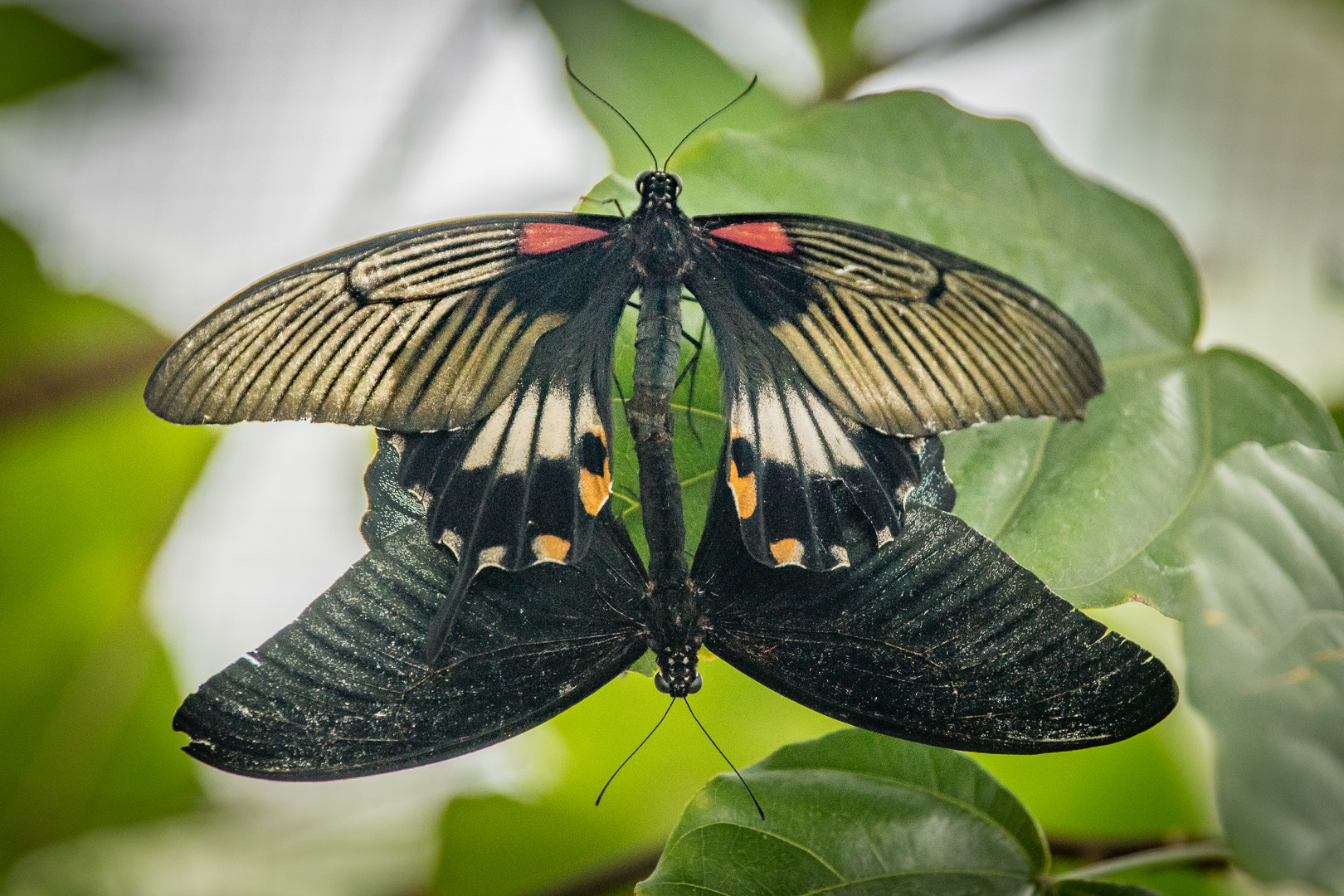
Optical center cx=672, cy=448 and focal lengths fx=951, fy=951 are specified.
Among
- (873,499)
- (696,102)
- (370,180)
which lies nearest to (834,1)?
(696,102)

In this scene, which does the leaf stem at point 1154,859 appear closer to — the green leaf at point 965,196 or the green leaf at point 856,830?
the green leaf at point 856,830

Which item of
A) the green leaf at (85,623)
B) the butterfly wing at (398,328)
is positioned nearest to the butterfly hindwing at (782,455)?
the butterfly wing at (398,328)

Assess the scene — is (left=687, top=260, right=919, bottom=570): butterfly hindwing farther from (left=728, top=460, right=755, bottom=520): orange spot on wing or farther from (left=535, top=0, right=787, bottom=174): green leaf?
(left=535, top=0, right=787, bottom=174): green leaf

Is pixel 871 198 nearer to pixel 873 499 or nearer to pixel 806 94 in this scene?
pixel 873 499

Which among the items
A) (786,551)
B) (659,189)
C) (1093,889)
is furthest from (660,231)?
(1093,889)

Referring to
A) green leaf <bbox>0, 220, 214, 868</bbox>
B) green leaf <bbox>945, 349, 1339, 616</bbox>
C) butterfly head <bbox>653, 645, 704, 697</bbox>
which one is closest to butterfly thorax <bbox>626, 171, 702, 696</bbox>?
butterfly head <bbox>653, 645, 704, 697</bbox>

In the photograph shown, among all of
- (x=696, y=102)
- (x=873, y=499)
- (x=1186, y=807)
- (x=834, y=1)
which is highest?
(x=834, y=1)

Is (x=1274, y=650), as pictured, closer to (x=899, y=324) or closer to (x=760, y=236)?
(x=899, y=324)
